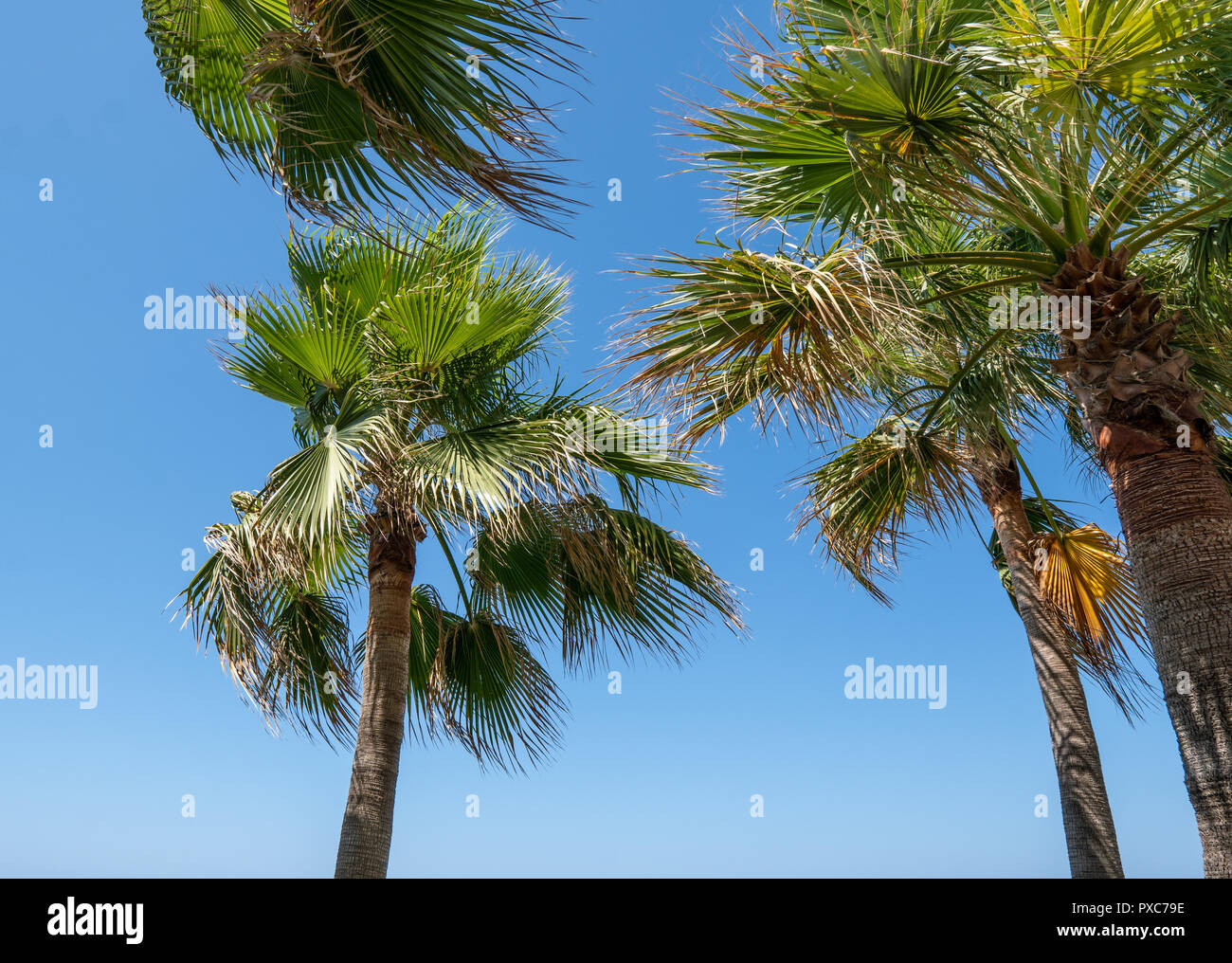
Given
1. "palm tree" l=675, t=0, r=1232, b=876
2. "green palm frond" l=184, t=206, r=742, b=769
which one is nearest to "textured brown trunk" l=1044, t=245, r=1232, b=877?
"palm tree" l=675, t=0, r=1232, b=876

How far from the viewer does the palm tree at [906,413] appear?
453 cm

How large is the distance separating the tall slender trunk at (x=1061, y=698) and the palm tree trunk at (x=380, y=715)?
5317 millimetres

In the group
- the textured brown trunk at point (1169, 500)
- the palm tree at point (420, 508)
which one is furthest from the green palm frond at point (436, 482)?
the textured brown trunk at point (1169, 500)

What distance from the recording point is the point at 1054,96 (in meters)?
3.94

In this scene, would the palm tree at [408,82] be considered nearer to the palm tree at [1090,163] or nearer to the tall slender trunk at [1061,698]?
the palm tree at [1090,163]

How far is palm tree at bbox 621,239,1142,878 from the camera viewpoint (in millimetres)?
4527

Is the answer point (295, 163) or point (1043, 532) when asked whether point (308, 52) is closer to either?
point (295, 163)

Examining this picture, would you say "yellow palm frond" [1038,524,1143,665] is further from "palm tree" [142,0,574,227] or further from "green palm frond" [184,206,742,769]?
"palm tree" [142,0,574,227]

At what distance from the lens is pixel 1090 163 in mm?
4273

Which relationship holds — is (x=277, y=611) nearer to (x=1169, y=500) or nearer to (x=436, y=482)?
(x=436, y=482)

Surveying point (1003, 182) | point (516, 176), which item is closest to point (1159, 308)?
point (1003, 182)

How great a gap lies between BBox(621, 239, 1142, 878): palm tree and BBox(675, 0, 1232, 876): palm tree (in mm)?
649

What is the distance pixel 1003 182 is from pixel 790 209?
4.31ft
